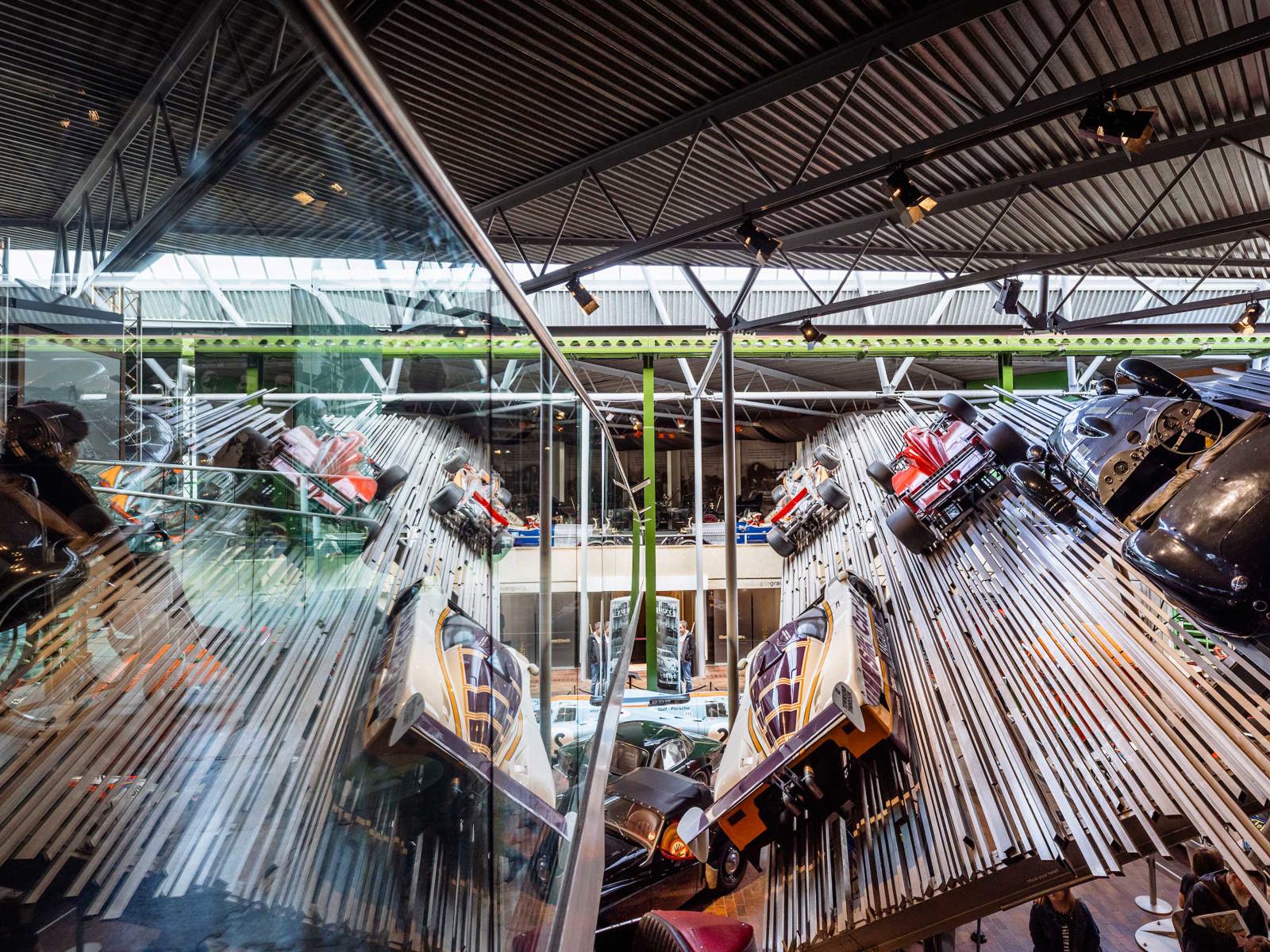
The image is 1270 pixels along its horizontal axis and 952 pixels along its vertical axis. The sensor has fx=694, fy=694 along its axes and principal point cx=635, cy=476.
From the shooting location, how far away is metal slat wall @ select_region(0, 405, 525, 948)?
85cm

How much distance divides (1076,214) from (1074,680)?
177 inches

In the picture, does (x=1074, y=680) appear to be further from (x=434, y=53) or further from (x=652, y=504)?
(x=652, y=504)

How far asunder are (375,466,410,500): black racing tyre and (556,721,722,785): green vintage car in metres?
5.58

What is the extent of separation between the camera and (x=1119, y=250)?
619 cm

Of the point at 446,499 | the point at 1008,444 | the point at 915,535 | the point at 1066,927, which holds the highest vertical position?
the point at 1008,444

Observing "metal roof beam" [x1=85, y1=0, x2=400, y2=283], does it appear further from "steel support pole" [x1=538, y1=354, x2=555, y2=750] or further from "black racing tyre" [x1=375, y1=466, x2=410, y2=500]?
"steel support pole" [x1=538, y1=354, x2=555, y2=750]

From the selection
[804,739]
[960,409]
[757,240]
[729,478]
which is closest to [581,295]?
[757,240]

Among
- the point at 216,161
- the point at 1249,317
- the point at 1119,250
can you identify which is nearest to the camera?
the point at 216,161

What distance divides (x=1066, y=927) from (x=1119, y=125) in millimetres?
4650

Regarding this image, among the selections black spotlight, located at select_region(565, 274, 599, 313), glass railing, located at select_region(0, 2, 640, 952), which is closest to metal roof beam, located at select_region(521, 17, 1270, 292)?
black spotlight, located at select_region(565, 274, 599, 313)

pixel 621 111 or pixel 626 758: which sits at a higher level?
pixel 621 111

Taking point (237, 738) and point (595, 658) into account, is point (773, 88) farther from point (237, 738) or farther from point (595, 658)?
point (237, 738)

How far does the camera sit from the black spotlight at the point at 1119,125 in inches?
150

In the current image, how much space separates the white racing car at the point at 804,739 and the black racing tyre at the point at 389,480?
3748 mm
